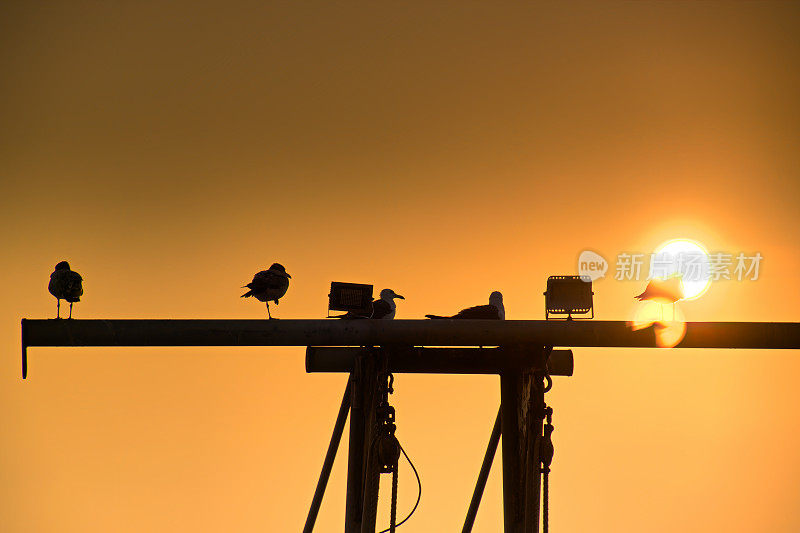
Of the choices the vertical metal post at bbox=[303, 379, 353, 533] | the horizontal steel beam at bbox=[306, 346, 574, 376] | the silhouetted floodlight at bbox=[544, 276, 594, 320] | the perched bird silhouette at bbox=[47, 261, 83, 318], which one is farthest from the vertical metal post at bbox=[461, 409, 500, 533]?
the perched bird silhouette at bbox=[47, 261, 83, 318]

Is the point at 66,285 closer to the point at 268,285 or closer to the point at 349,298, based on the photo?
the point at 268,285

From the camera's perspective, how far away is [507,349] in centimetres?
1281

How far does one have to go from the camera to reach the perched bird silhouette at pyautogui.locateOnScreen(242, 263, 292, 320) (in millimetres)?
13969

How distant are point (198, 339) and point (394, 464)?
289 centimetres

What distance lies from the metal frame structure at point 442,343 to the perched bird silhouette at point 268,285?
1788 millimetres

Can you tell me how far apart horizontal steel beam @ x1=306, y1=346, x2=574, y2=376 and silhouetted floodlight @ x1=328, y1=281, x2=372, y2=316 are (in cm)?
100

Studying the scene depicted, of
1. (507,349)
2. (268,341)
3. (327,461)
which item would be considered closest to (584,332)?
(507,349)

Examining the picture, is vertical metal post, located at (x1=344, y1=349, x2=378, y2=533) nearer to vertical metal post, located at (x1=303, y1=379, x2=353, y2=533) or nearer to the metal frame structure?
the metal frame structure

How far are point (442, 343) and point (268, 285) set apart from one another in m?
3.43

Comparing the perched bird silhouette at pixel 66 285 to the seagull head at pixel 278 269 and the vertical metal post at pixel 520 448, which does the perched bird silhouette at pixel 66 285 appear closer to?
the seagull head at pixel 278 269

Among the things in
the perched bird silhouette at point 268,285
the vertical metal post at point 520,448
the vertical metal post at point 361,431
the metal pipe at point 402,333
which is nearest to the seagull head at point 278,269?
the perched bird silhouette at point 268,285

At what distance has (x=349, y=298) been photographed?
39.3 ft

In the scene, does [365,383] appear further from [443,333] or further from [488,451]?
[488,451]

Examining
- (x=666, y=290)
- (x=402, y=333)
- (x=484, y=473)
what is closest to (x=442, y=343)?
(x=402, y=333)
